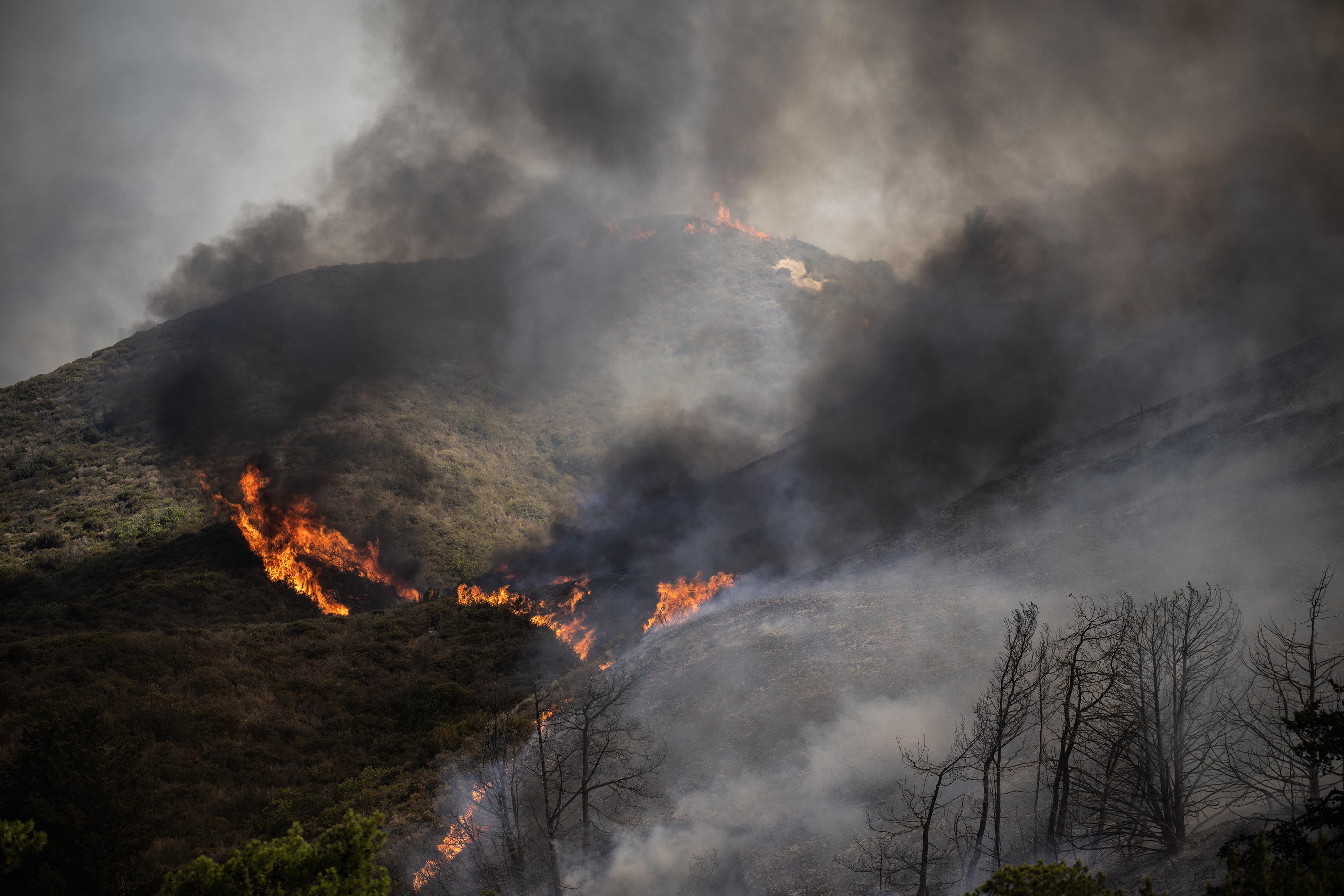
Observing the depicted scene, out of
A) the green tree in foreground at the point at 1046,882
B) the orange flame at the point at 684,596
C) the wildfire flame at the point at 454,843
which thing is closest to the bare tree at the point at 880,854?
the green tree in foreground at the point at 1046,882

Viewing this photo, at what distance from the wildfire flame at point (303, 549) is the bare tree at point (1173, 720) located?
2016 inches

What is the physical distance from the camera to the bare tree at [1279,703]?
15.8 meters

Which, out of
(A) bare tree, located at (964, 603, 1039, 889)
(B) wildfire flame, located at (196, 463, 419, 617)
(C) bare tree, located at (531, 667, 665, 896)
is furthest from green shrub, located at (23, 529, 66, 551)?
(A) bare tree, located at (964, 603, 1039, 889)

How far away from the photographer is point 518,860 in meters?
21.1

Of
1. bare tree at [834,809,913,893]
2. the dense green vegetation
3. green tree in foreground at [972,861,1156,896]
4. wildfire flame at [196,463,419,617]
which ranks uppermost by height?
wildfire flame at [196,463,419,617]

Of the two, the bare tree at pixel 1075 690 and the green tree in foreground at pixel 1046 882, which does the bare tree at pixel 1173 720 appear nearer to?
the bare tree at pixel 1075 690

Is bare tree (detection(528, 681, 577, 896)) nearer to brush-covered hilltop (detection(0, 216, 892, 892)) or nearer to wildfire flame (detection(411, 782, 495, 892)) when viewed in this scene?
wildfire flame (detection(411, 782, 495, 892))

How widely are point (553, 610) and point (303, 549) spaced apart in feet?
82.5

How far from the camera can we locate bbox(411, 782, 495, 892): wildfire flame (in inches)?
885

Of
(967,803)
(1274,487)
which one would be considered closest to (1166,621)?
(967,803)

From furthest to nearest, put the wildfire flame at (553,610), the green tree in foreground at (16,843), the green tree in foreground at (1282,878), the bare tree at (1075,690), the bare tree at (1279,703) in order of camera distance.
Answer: the wildfire flame at (553,610)
the bare tree at (1075,690)
the green tree in foreground at (16,843)
the bare tree at (1279,703)
the green tree in foreground at (1282,878)

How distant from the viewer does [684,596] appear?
4297 cm

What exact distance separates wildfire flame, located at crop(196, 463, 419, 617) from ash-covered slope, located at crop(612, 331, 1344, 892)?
3292 cm

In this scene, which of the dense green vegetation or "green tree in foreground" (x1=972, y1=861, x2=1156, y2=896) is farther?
the dense green vegetation
